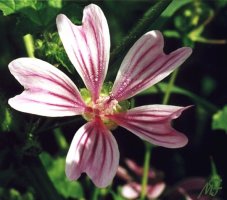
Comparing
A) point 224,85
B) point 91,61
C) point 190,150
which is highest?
point 91,61

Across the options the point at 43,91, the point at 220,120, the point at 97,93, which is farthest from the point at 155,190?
the point at 43,91

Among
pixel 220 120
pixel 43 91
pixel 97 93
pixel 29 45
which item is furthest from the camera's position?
pixel 220 120

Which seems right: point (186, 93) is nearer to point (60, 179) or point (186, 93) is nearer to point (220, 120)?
point (220, 120)

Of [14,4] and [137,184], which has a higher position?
[14,4]

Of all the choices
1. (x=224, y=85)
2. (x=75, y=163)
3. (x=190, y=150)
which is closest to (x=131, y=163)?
(x=190, y=150)

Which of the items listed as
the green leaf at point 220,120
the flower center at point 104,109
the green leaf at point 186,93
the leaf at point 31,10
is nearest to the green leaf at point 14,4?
the leaf at point 31,10

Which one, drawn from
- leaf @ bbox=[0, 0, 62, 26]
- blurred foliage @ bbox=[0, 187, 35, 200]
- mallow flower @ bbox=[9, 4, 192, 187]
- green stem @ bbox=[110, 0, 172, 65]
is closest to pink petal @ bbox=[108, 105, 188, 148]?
mallow flower @ bbox=[9, 4, 192, 187]

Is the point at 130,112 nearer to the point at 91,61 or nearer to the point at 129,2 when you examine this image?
the point at 91,61
